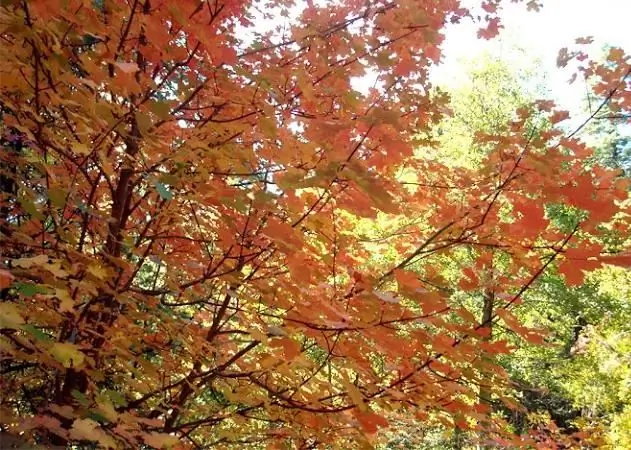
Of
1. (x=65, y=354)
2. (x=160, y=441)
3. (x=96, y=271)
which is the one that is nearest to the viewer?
(x=65, y=354)

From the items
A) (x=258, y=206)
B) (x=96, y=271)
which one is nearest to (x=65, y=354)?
(x=96, y=271)

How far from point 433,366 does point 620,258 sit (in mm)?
641

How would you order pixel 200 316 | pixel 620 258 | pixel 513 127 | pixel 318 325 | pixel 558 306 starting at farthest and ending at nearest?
pixel 558 306
pixel 200 316
pixel 513 127
pixel 318 325
pixel 620 258

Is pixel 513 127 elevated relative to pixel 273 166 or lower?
elevated

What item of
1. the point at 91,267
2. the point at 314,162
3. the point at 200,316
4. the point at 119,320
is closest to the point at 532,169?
the point at 314,162

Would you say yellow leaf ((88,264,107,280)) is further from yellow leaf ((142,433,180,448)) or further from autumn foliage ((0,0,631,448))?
yellow leaf ((142,433,180,448))

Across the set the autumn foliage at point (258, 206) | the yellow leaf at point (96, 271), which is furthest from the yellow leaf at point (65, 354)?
the yellow leaf at point (96, 271)

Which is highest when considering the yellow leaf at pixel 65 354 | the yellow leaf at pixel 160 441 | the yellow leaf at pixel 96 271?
the yellow leaf at pixel 96 271

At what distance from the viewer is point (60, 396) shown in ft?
5.77

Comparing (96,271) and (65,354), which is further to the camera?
(96,271)

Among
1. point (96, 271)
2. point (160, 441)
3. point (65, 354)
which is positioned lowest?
point (160, 441)

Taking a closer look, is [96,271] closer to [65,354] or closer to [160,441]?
[65,354]

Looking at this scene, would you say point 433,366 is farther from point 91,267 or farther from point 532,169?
point 91,267

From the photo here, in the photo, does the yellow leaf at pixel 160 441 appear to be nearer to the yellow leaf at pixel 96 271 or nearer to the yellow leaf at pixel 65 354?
the yellow leaf at pixel 65 354
